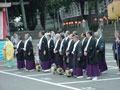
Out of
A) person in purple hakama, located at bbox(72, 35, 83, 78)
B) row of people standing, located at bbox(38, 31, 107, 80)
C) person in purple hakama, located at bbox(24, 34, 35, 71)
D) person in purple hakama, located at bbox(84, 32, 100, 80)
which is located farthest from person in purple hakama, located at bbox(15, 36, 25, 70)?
person in purple hakama, located at bbox(84, 32, 100, 80)

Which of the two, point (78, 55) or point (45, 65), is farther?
point (45, 65)

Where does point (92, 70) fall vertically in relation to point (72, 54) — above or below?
below

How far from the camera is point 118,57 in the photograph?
1405cm

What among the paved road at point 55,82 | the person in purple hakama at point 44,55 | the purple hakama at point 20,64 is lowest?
the paved road at point 55,82

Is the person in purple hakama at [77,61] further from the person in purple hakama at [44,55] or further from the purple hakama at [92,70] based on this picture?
the person in purple hakama at [44,55]

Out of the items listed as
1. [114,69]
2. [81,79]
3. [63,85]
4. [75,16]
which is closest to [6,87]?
[63,85]

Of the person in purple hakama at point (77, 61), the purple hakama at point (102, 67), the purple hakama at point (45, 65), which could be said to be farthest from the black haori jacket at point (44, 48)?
the purple hakama at point (102, 67)

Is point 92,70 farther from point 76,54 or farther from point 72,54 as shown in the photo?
point 72,54

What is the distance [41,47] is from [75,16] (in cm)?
4178

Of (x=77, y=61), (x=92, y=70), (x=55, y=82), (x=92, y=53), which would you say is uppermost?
(x=92, y=53)

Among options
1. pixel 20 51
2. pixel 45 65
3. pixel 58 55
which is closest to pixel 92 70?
pixel 58 55

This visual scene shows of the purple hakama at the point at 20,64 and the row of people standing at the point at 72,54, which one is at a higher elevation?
the row of people standing at the point at 72,54

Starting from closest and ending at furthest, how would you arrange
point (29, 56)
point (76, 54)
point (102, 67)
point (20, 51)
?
point (76, 54)
point (102, 67)
point (29, 56)
point (20, 51)

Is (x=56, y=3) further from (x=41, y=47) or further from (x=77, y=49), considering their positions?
(x=77, y=49)
